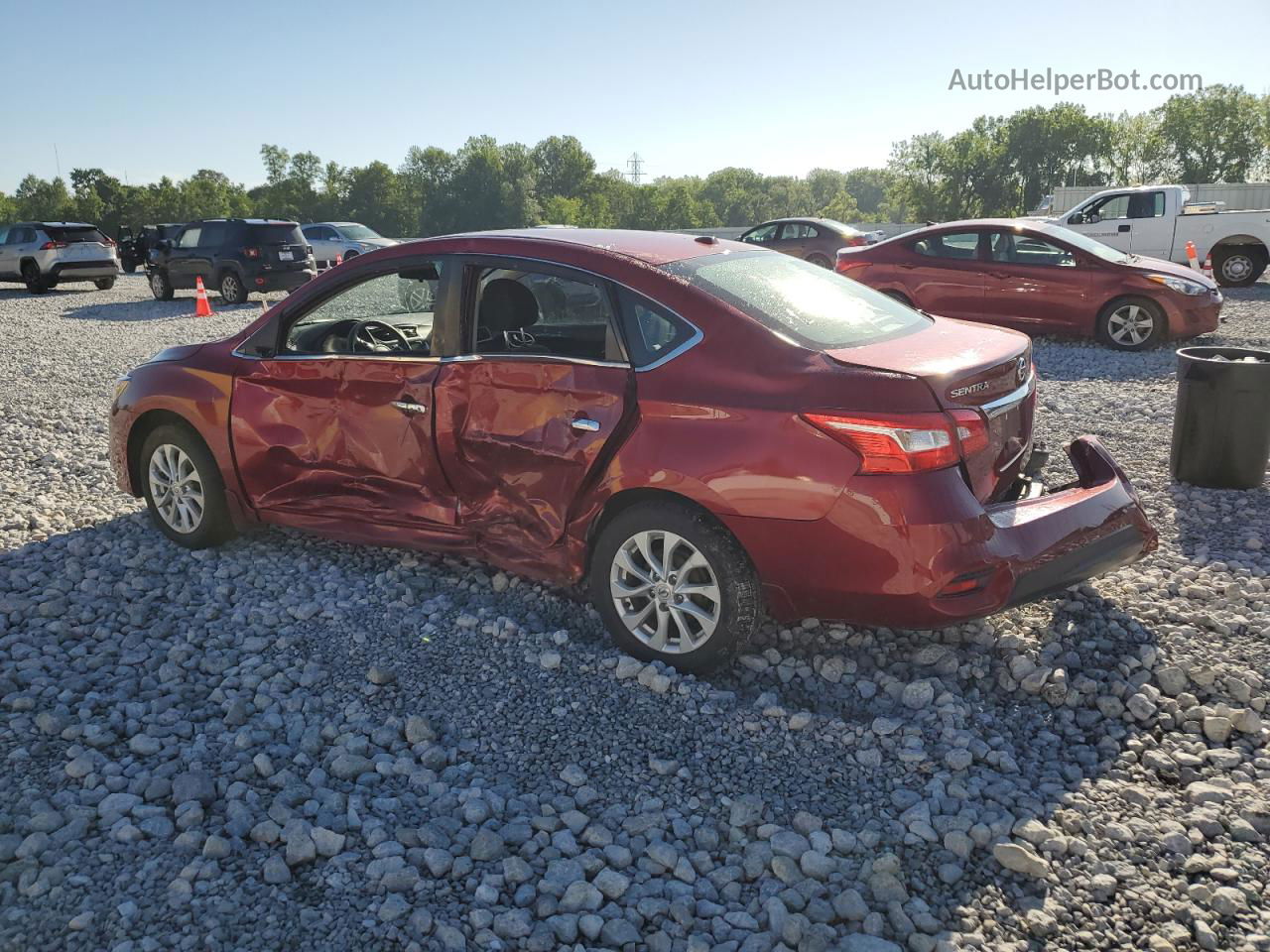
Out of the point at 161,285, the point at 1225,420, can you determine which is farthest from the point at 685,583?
the point at 161,285

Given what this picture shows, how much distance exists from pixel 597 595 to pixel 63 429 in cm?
682

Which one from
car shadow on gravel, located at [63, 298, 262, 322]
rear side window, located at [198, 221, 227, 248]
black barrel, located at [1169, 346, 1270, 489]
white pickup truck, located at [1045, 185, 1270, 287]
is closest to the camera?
black barrel, located at [1169, 346, 1270, 489]

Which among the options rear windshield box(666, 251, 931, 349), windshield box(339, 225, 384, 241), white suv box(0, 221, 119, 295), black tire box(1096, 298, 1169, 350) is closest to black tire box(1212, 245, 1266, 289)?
black tire box(1096, 298, 1169, 350)

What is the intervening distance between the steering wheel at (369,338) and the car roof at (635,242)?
0.58 meters

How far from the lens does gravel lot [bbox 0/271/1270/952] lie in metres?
2.64

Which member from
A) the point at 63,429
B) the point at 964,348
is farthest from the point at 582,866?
the point at 63,429

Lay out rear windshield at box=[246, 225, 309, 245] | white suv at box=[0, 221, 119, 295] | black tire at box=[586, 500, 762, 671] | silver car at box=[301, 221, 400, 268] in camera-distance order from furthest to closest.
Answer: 1. silver car at box=[301, 221, 400, 268]
2. white suv at box=[0, 221, 119, 295]
3. rear windshield at box=[246, 225, 309, 245]
4. black tire at box=[586, 500, 762, 671]

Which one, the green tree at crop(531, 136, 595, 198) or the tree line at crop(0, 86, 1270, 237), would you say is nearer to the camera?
the tree line at crop(0, 86, 1270, 237)

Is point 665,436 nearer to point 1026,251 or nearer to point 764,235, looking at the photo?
point 1026,251

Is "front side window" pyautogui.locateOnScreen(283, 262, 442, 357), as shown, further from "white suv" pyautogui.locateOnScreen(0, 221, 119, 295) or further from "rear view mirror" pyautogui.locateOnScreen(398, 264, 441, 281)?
"white suv" pyautogui.locateOnScreen(0, 221, 119, 295)

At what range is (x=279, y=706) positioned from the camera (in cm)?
375

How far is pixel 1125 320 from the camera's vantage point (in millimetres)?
11133

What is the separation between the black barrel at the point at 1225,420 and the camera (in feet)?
19.4

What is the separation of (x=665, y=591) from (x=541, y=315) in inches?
53.2
